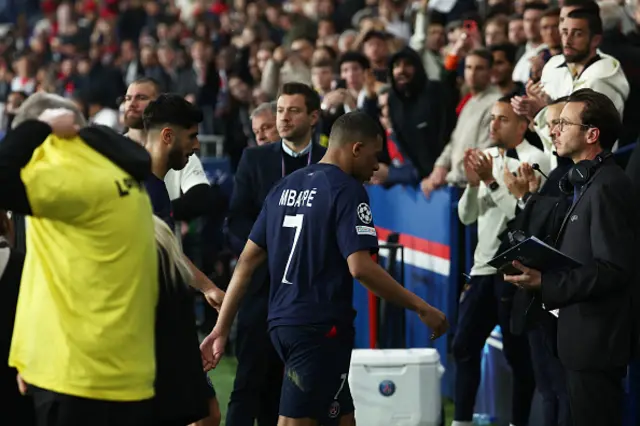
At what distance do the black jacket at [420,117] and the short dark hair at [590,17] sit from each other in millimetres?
2313

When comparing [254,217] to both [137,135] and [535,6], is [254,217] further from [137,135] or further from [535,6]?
[535,6]

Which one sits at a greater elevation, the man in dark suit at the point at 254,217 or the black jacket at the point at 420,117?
the black jacket at the point at 420,117

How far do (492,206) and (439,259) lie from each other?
127 cm

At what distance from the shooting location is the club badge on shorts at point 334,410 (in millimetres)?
5914

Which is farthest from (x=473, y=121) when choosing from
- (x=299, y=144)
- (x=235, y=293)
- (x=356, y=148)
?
(x=235, y=293)

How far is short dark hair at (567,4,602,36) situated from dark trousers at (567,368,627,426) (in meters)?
2.77

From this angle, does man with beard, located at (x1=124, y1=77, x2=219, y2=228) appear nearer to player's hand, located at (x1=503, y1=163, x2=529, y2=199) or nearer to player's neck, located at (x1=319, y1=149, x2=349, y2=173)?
player's neck, located at (x1=319, y1=149, x2=349, y2=173)

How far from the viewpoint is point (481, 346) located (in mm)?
8195

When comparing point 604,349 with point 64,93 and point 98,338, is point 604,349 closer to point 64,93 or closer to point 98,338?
point 98,338

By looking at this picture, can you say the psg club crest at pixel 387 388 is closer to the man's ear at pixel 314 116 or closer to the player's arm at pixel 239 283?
the man's ear at pixel 314 116

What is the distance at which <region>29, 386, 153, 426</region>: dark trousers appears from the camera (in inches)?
172

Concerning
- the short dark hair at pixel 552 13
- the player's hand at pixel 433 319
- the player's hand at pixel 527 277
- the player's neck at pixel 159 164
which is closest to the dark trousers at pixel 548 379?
the player's hand at pixel 527 277

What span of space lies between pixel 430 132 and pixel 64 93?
33.0 feet

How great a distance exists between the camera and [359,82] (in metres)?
11.1
